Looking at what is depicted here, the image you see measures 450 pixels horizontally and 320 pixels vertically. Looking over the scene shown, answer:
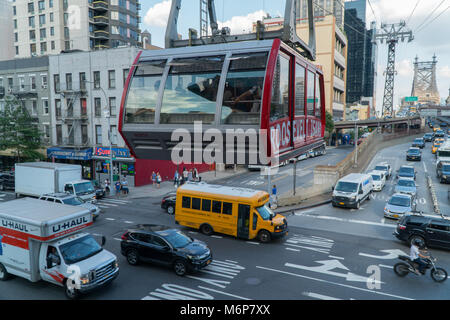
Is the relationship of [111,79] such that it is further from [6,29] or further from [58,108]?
[6,29]

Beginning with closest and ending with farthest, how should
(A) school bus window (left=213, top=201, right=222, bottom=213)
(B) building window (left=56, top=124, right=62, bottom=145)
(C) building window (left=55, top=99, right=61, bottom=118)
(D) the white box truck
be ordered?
(A) school bus window (left=213, top=201, right=222, bottom=213) → (D) the white box truck → (C) building window (left=55, top=99, right=61, bottom=118) → (B) building window (left=56, top=124, right=62, bottom=145)

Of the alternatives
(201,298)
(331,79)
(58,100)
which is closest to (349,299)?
(201,298)

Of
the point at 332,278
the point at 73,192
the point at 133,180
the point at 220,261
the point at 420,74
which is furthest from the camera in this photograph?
the point at 420,74

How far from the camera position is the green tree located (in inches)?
1277

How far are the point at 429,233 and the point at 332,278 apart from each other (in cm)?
691

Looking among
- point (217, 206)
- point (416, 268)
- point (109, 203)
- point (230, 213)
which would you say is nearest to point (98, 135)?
point (109, 203)

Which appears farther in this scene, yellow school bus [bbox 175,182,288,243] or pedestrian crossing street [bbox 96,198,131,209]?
pedestrian crossing street [bbox 96,198,131,209]

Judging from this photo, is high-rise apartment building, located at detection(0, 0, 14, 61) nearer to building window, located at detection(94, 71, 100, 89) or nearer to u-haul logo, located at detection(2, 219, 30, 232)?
building window, located at detection(94, 71, 100, 89)

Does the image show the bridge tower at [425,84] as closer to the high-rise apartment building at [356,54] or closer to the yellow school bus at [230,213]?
the high-rise apartment building at [356,54]

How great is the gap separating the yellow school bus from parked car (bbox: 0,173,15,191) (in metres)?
22.4

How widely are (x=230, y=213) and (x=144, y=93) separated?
1112 centimetres

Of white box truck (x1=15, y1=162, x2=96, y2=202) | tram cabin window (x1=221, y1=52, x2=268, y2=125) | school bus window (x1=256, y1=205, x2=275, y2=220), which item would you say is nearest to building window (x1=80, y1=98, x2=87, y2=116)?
white box truck (x1=15, y1=162, x2=96, y2=202)
